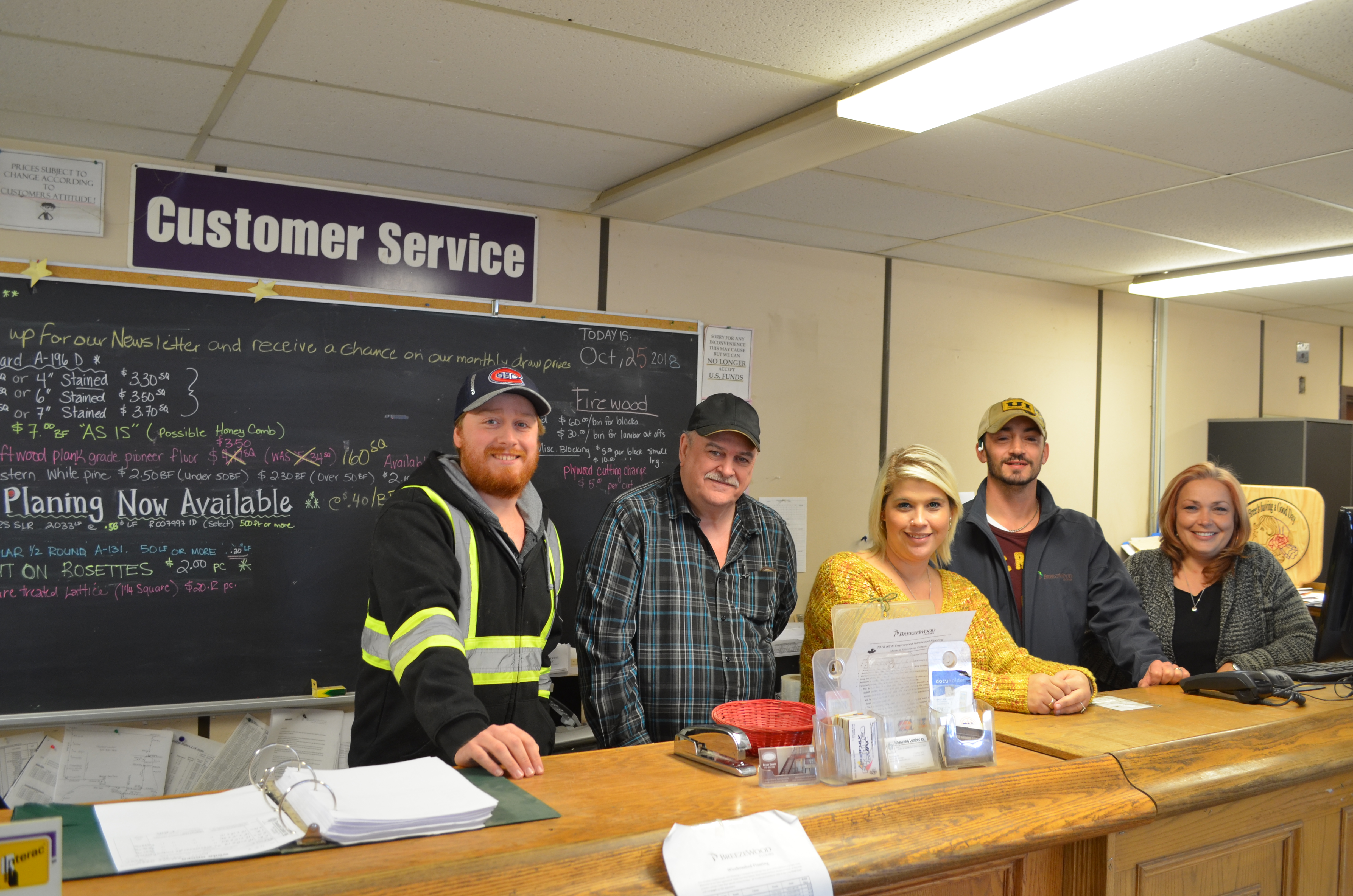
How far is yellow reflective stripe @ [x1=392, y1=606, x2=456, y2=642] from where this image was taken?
1.83 meters

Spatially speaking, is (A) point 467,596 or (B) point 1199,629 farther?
(B) point 1199,629

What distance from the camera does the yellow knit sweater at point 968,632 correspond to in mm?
1998

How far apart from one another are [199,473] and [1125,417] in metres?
4.67

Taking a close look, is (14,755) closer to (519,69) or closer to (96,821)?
(96,821)

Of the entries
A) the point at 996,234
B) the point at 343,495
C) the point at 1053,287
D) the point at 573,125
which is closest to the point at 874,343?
the point at 996,234

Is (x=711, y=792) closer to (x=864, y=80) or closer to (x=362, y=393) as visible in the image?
(x=864, y=80)

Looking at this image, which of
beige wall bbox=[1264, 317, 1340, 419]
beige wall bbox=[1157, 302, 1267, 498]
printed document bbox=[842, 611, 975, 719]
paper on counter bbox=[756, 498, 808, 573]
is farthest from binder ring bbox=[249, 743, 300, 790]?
beige wall bbox=[1264, 317, 1340, 419]

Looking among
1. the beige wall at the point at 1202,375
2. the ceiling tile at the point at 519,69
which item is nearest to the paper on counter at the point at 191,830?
the ceiling tile at the point at 519,69

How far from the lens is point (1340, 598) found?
2248 millimetres

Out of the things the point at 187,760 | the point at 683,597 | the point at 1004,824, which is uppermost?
the point at 683,597

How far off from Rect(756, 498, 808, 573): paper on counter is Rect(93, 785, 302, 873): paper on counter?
9.81 feet

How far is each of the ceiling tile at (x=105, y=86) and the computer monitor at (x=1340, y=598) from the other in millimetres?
2946

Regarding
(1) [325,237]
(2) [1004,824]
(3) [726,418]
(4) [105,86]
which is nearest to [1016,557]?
(3) [726,418]

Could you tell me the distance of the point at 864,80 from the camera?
233 cm
